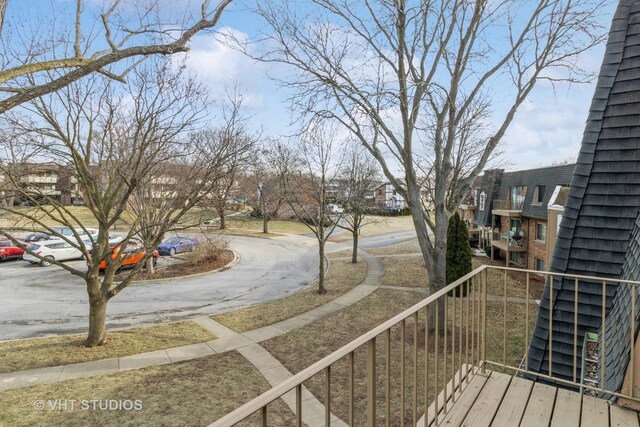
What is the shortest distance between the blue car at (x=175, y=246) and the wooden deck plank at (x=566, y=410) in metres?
18.3

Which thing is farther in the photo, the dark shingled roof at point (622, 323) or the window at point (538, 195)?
the window at point (538, 195)

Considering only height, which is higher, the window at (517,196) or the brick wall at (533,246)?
the window at (517,196)

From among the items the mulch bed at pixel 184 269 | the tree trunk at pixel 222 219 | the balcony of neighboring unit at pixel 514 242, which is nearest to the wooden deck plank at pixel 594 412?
the tree trunk at pixel 222 219

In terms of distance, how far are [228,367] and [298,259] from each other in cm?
1377

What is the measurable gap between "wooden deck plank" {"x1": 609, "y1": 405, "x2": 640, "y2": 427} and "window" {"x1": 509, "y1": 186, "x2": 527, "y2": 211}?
760 inches

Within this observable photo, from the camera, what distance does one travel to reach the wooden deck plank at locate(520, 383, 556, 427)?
2525mm

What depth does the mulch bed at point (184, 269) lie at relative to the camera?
15.6 metres

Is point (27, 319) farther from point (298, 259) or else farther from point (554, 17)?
point (554, 17)

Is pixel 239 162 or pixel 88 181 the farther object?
pixel 239 162

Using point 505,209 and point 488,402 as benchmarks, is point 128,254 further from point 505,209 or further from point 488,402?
point 505,209

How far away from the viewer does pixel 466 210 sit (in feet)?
105

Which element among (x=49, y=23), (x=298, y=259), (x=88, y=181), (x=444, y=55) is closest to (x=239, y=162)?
(x=88, y=181)

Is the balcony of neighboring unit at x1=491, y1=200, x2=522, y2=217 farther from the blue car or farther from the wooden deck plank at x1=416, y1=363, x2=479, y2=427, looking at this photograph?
the wooden deck plank at x1=416, y1=363, x2=479, y2=427

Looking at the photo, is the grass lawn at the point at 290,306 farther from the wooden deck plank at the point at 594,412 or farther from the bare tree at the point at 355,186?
the wooden deck plank at the point at 594,412
